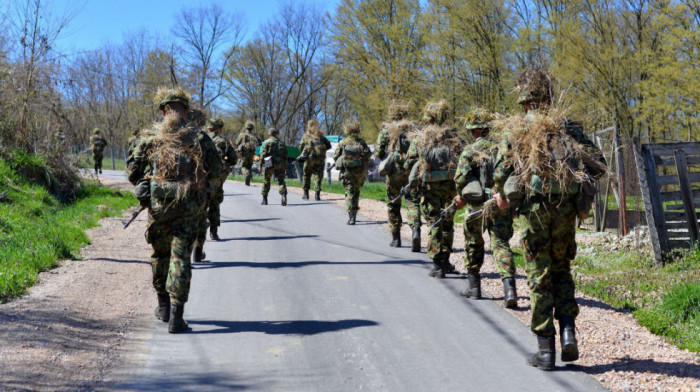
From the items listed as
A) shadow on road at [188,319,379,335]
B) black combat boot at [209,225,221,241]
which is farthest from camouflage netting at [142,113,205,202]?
black combat boot at [209,225,221,241]

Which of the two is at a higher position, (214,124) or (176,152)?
(214,124)

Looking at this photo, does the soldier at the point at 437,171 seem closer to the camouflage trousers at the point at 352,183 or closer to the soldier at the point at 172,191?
the soldier at the point at 172,191

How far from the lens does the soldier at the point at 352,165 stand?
42.0 ft

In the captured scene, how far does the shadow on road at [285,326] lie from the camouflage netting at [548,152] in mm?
2230

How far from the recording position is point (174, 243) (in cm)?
556

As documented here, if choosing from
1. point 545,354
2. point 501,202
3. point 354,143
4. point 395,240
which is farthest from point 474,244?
point 354,143

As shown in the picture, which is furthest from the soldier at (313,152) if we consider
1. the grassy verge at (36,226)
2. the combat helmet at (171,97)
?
the combat helmet at (171,97)

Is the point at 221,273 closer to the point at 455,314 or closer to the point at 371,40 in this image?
the point at 455,314

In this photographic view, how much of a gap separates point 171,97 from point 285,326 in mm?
2523

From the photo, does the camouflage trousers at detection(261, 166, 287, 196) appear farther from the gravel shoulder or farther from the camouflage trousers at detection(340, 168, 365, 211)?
the gravel shoulder

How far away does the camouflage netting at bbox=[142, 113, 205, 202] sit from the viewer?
18.3ft

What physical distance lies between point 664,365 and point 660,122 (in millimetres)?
21786

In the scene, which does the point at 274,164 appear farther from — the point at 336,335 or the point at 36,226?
the point at 336,335

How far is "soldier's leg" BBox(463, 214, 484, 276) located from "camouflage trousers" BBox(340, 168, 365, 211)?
600cm
